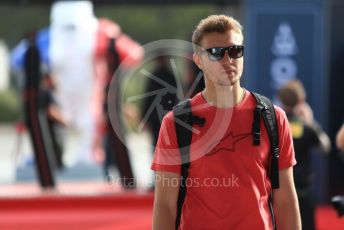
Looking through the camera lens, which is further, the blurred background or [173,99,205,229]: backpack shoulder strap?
the blurred background

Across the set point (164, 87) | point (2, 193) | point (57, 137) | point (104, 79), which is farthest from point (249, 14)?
point (2, 193)

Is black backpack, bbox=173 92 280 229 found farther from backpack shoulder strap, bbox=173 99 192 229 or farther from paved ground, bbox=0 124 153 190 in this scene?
paved ground, bbox=0 124 153 190

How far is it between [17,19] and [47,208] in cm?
245

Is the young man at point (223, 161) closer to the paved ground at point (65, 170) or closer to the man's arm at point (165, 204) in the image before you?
the man's arm at point (165, 204)

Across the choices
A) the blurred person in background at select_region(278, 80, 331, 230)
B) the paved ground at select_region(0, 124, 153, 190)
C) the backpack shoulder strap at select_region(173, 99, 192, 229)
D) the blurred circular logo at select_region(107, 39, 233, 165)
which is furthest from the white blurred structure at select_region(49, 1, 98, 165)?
the backpack shoulder strap at select_region(173, 99, 192, 229)

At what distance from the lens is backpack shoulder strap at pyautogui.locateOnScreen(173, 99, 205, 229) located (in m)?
3.04

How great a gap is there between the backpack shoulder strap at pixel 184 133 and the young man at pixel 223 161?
0.05 feet

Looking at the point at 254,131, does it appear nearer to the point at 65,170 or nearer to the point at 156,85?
the point at 156,85

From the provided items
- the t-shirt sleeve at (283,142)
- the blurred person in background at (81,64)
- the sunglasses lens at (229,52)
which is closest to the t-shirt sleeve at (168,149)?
the sunglasses lens at (229,52)

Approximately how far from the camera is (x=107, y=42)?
973cm

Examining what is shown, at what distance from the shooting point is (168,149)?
10.1 ft

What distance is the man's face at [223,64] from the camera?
121 inches

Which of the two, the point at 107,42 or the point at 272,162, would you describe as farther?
the point at 107,42

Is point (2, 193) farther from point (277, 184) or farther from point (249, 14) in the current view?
point (277, 184)
